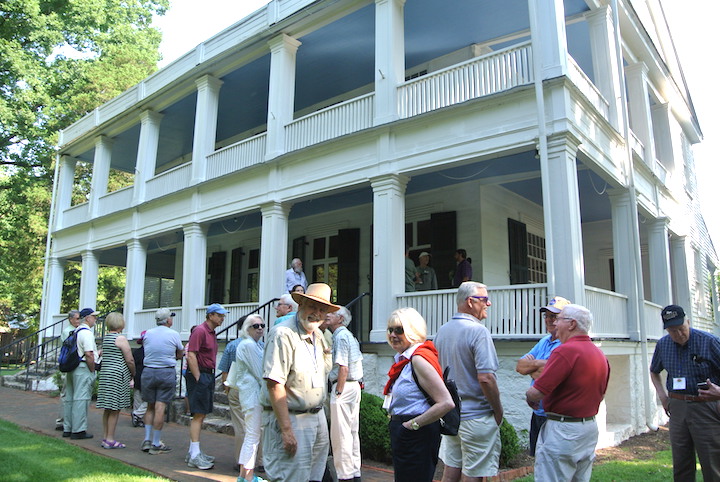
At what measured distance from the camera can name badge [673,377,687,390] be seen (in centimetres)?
543

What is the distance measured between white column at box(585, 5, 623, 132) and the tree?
1839cm

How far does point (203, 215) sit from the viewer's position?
14945 mm

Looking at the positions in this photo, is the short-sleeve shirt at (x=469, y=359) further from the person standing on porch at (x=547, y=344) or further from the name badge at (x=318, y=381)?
the name badge at (x=318, y=381)

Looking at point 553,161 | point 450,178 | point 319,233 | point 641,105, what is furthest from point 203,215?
point 641,105

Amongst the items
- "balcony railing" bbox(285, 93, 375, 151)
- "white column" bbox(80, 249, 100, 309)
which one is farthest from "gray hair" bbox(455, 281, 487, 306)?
"white column" bbox(80, 249, 100, 309)

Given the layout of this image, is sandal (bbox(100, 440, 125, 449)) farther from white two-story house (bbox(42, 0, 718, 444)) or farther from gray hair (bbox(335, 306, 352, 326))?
white two-story house (bbox(42, 0, 718, 444))

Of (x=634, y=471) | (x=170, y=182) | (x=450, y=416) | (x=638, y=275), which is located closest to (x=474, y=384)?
(x=450, y=416)

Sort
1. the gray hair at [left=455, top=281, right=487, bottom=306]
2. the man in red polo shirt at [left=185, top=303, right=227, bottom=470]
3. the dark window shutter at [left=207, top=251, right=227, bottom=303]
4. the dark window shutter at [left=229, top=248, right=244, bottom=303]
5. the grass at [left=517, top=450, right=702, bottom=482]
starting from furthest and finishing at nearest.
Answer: the dark window shutter at [left=207, top=251, right=227, bottom=303]
the dark window shutter at [left=229, top=248, right=244, bottom=303]
the man in red polo shirt at [left=185, top=303, right=227, bottom=470]
the grass at [left=517, top=450, right=702, bottom=482]
the gray hair at [left=455, top=281, right=487, bottom=306]

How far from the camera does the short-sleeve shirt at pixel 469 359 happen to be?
429cm

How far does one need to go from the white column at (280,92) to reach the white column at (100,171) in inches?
347

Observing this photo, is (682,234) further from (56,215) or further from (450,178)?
(56,215)

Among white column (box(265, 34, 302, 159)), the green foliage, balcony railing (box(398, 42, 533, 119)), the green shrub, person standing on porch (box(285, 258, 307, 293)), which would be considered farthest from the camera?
white column (box(265, 34, 302, 159))

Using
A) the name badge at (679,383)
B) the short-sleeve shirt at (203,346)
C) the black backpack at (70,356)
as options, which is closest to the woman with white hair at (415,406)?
the name badge at (679,383)

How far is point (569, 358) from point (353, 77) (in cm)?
1283
